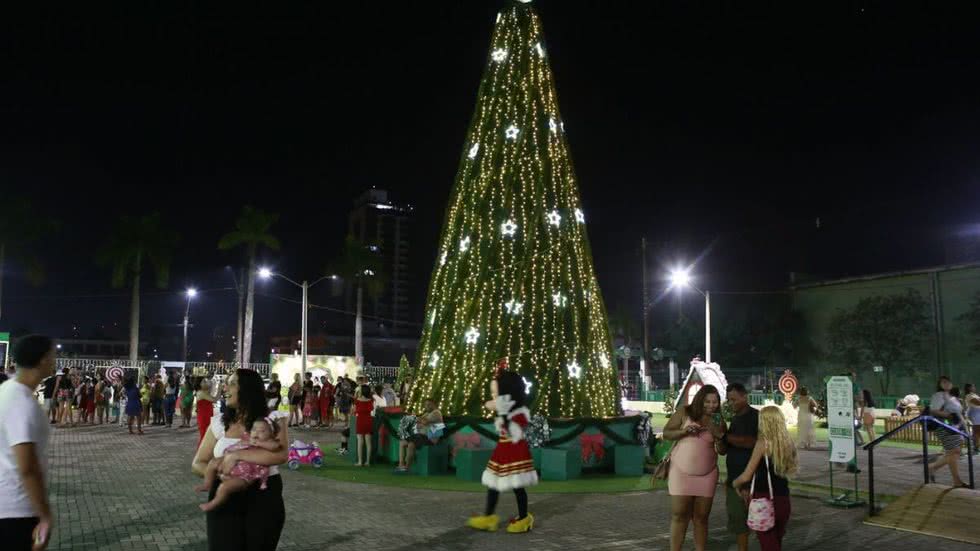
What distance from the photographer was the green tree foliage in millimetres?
46656

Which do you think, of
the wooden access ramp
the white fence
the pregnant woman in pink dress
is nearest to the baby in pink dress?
the pregnant woman in pink dress

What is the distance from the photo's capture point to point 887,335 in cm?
4741

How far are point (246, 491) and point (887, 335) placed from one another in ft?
165

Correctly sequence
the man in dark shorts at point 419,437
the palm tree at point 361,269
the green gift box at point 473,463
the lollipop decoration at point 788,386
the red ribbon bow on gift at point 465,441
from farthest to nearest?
1. the palm tree at point 361,269
2. the lollipop decoration at point 788,386
3. the red ribbon bow on gift at point 465,441
4. the man in dark shorts at point 419,437
5. the green gift box at point 473,463

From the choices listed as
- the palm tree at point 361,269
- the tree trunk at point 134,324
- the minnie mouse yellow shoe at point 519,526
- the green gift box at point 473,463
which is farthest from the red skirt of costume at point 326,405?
the palm tree at point 361,269

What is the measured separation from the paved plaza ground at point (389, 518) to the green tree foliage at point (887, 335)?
37.3m

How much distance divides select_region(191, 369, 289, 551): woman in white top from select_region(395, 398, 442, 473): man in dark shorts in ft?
29.9

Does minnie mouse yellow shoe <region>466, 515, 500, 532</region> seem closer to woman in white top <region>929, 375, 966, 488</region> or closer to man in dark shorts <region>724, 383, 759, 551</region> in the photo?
man in dark shorts <region>724, 383, 759, 551</region>

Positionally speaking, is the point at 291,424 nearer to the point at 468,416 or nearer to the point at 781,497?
the point at 468,416

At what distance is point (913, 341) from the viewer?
1836 inches

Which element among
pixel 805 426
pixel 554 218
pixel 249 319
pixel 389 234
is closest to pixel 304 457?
pixel 554 218

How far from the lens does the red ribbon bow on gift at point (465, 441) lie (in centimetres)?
1377

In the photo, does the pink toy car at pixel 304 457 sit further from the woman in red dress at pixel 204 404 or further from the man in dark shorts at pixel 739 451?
the man in dark shorts at pixel 739 451

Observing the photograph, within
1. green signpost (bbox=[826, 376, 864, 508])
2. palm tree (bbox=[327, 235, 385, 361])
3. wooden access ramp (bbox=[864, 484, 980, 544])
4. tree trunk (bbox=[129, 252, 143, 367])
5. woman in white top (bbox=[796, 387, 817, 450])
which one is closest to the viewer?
wooden access ramp (bbox=[864, 484, 980, 544])
